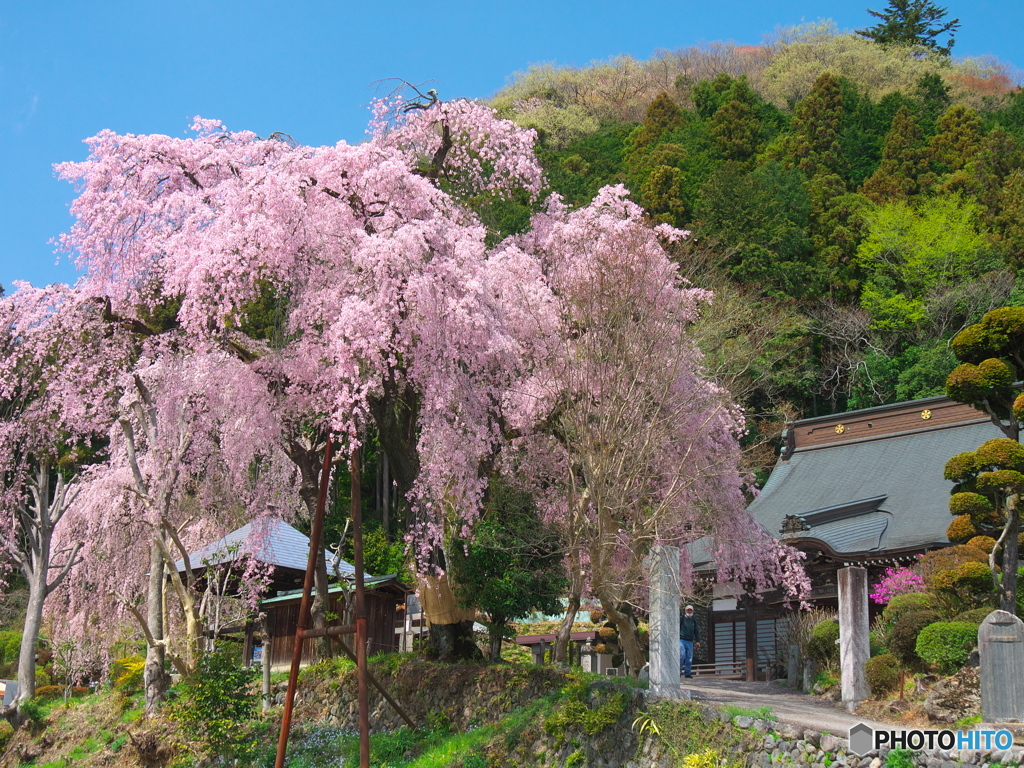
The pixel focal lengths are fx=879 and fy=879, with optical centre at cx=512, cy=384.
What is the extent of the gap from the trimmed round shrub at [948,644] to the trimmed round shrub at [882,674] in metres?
0.80

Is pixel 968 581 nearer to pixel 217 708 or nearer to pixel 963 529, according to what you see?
pixel 963 529

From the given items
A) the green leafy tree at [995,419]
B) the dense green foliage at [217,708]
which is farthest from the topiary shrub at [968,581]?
the dense green foliage at [217,708]

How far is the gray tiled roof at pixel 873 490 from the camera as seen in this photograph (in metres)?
18.0

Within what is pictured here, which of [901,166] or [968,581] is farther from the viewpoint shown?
[901,166]

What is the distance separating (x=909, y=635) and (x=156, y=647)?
1309cm

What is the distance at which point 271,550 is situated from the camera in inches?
837

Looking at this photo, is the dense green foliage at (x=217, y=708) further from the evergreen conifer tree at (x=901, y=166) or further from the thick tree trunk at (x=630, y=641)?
the evergreen conifer tree at (x=901, y=166)

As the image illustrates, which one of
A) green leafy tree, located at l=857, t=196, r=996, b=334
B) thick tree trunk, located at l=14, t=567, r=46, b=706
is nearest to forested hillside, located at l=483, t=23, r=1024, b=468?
green leafy tree, located at l=857, t=196, r=996, b=334

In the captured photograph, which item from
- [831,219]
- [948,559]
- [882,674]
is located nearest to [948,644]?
[882,674]

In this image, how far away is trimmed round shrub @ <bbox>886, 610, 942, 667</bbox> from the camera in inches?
496

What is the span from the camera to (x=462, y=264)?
1399 centimetres

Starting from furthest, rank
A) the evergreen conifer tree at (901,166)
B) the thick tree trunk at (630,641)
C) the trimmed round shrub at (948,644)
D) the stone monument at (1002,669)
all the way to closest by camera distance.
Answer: the evergreen conifer tree at (901,166)
the thick tree trunk at (630,641)
the trimmed round shrub at (948,644)
the stone monument at (1002,669)

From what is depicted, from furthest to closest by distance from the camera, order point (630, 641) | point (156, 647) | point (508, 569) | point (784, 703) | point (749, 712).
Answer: point (156, 647) < point (508, 569) < point (784, 703) < point (630, 641) < point (749, 712)

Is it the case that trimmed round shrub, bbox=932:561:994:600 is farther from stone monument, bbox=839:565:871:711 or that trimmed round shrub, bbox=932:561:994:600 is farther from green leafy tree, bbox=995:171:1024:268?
green leafy tree, bbox=995:171:1024:268
